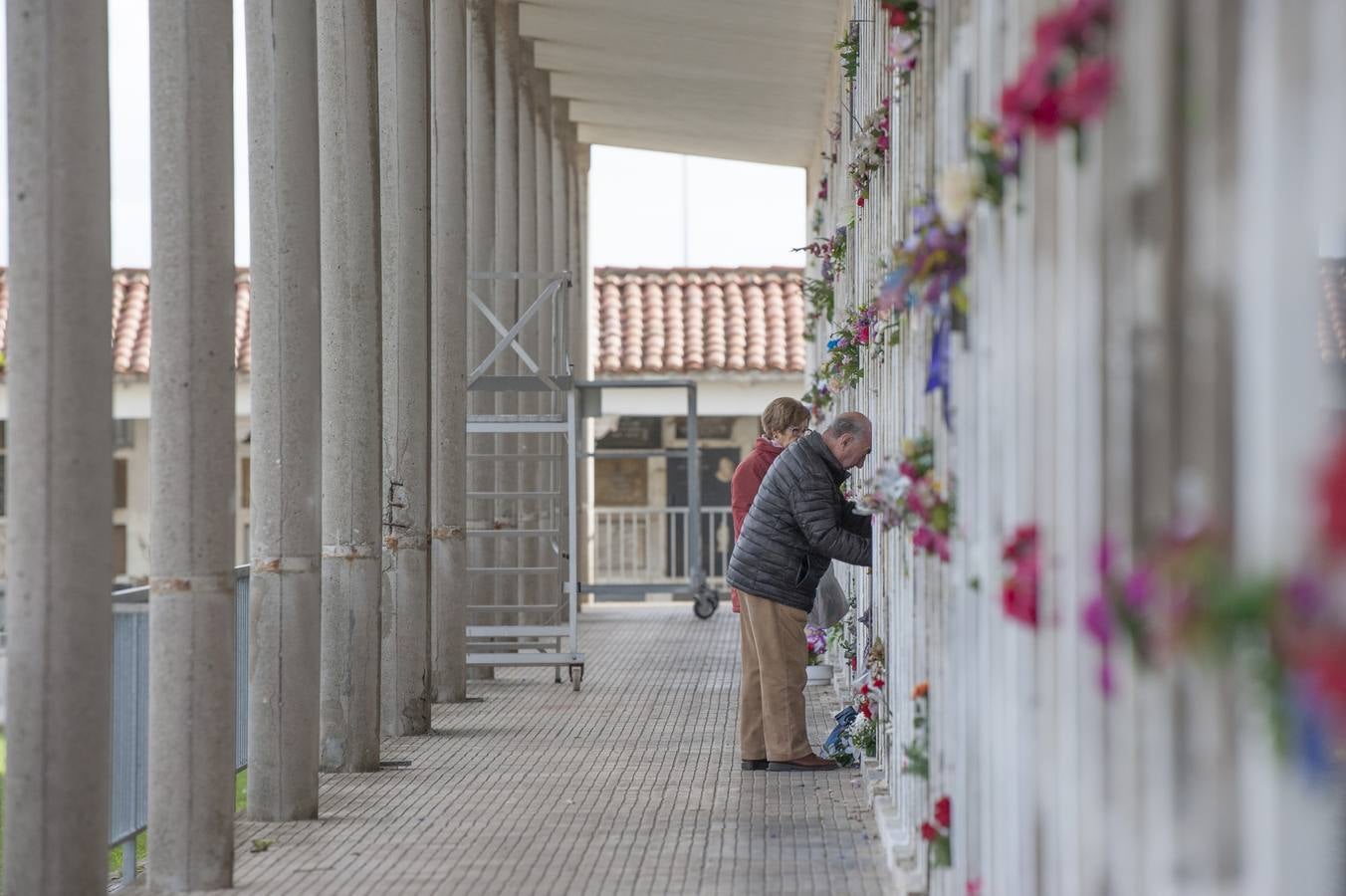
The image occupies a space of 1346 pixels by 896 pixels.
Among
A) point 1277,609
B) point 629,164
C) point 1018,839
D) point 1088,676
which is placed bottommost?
point 1018,839

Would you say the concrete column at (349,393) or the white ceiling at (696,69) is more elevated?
the white ceiling at (696,69)

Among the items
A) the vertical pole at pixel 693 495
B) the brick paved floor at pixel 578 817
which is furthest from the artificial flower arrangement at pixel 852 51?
the vertical pole at pixel 693 495

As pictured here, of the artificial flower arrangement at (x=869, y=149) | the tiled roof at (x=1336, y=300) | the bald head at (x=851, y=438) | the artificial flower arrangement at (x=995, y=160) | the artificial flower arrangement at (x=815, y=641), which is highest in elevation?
the artificial flower arrangement at (x=869, y=149)

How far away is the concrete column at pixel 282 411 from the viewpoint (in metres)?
7.80

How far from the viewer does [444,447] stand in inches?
474

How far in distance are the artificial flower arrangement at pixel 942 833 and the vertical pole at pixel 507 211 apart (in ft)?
36.0

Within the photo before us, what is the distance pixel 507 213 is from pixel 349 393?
7467 millimetres

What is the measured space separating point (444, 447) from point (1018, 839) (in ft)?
28.3

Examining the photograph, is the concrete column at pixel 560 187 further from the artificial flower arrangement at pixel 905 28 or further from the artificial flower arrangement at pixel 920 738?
the artificial flower arrangement at pixel 920 738

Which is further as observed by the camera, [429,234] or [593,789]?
[429,234]

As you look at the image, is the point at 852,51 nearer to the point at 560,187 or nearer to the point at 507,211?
the point at 507,211

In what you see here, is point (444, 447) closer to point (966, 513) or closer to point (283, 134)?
point (283, 134)

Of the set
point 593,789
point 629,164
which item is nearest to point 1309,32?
point 593,789

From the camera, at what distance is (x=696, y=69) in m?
18.7
